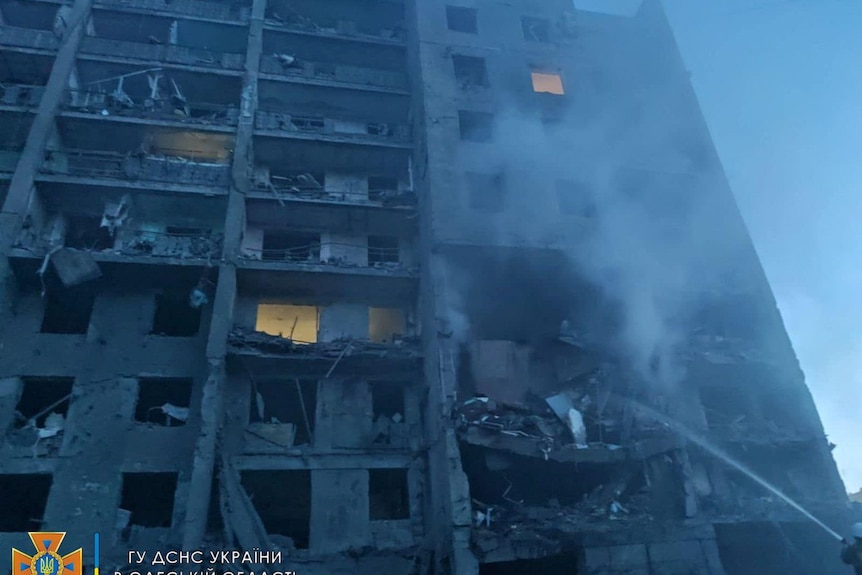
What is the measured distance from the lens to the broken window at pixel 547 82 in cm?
2383

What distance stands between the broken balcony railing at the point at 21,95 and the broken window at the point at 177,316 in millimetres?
8584

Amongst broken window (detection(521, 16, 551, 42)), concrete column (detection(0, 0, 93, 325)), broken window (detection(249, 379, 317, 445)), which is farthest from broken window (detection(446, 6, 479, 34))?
broken window (detection(249, 379, 317, 445))

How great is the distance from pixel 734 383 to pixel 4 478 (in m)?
22.6

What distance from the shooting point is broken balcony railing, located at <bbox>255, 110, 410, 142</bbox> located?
21.8 metres

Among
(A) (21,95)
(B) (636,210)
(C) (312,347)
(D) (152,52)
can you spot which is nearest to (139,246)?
(C) (312,347)

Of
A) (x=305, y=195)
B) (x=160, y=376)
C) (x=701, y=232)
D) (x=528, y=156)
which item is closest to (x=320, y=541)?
(x=160, y=376)

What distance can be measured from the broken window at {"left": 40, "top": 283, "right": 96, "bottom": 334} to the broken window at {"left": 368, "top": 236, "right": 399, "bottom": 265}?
30.3 ft

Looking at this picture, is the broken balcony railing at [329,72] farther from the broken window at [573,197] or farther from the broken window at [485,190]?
the broken window at [573,197]

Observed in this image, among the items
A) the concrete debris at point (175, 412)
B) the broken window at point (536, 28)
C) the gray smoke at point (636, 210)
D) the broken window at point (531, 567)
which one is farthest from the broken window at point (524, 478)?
the broken window at point (536, 28)

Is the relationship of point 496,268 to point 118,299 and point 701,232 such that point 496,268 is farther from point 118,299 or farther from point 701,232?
point 118,299

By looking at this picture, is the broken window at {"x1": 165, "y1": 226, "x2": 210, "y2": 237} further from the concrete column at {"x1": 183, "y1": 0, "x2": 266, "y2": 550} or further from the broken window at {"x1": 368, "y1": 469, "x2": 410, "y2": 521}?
the broken window at {"x1": 368, "y1": 469, "x2": 410, "y2": 521}

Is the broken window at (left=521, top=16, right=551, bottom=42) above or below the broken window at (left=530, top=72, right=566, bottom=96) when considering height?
above

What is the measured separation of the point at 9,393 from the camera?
1625cm

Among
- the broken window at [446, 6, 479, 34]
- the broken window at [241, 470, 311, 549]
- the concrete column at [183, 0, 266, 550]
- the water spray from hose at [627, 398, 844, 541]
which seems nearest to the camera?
the concrete column at [183, 0, 266, 550]
